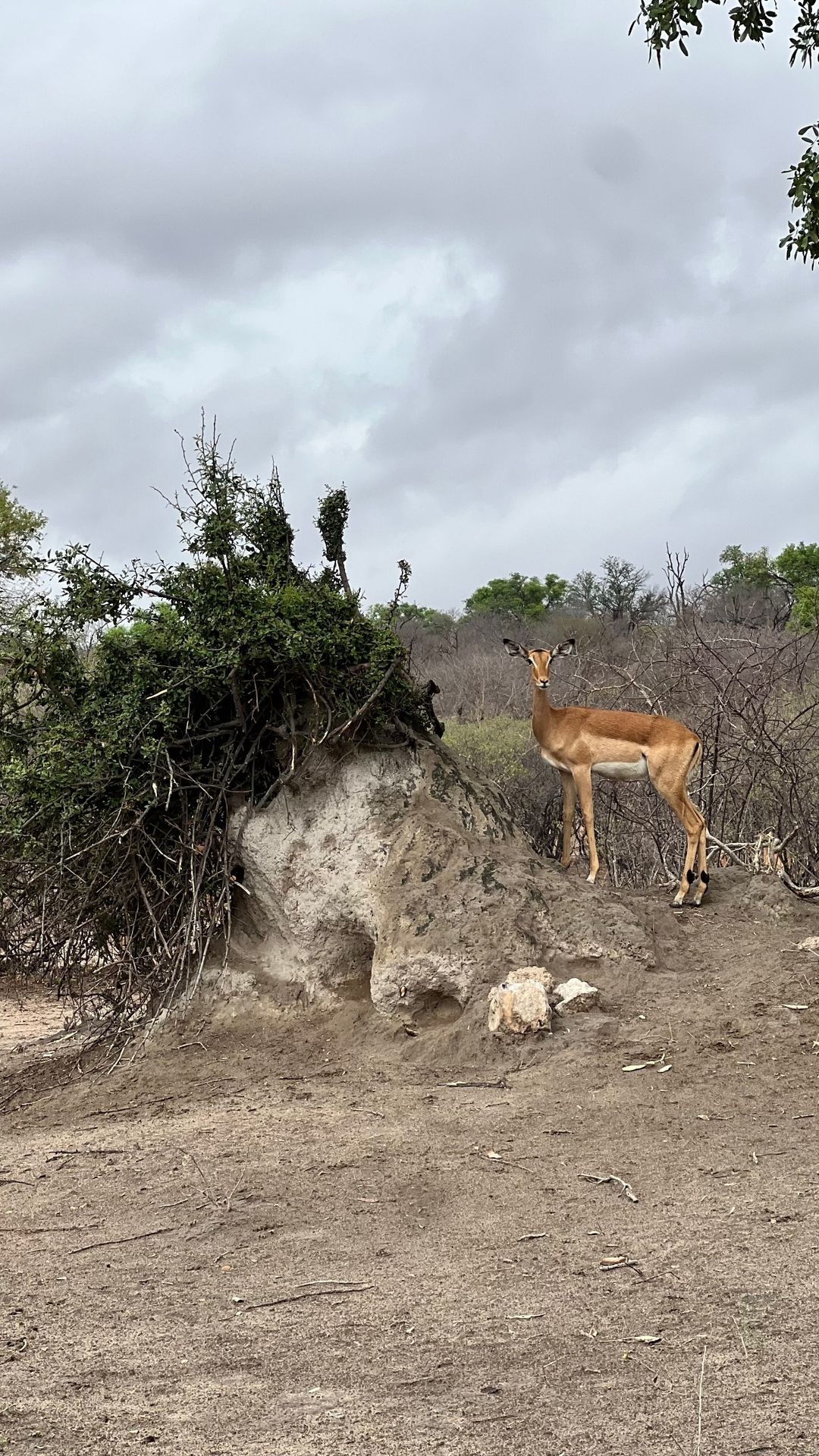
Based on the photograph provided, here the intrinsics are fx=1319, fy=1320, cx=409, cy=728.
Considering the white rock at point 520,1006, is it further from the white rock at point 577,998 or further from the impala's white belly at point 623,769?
the impala's white belly at point 623,769

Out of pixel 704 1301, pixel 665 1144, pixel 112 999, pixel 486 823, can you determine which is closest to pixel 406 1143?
pixel 665 1144

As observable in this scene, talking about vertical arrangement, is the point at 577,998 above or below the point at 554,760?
below

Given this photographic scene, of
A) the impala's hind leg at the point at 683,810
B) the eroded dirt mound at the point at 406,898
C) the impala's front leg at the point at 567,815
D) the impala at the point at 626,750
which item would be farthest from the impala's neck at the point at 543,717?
the impala's hind leg at the point at 683,810

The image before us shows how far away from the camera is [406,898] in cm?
904

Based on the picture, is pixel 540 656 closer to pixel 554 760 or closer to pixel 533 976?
pixel 554 760

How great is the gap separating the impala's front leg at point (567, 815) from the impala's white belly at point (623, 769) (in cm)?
30

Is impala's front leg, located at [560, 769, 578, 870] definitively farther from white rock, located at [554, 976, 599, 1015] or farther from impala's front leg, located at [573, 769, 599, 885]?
white rock, located at [554, 976, 599, 1015]

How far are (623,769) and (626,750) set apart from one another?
0.15m

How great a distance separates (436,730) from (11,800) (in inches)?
126

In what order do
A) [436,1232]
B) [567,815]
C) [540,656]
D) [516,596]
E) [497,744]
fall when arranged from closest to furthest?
[436,1232] < [540,656] < [567,815] < [497,744] < [516,596]

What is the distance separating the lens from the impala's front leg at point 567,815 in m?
9.88

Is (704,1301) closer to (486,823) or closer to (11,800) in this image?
(486,823)

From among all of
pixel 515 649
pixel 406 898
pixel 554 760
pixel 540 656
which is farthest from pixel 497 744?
pixel 406 898

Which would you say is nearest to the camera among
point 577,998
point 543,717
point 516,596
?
point 577,998
